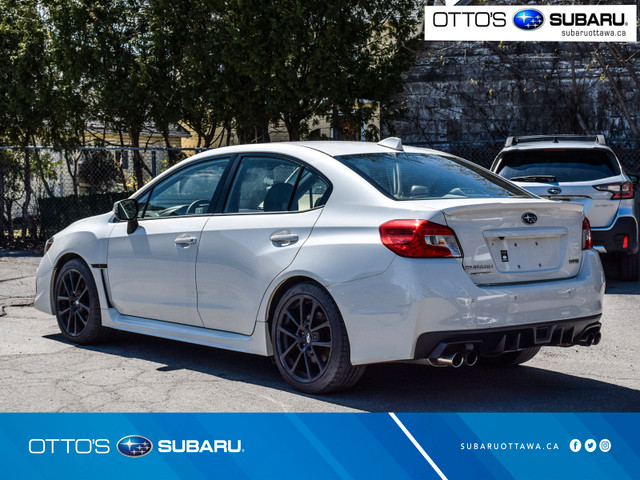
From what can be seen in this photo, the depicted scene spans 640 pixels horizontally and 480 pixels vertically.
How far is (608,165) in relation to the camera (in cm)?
1052

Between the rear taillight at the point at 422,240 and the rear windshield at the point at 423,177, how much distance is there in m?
0.36

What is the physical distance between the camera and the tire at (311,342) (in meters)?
5.20

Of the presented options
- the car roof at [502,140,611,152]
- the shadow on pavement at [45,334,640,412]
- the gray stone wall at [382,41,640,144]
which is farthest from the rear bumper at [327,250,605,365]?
the gray stone wall at [382,41,640,144]

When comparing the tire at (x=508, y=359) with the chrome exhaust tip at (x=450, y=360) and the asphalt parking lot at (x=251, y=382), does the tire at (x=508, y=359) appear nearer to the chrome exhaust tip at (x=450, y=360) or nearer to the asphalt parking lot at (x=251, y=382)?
the asphalt parking lot at (x=251, y=382)

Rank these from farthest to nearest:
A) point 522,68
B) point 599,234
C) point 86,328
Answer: point 522,68 < point 599,234 < point 86,328

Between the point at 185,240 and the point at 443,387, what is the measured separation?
2.02 metres

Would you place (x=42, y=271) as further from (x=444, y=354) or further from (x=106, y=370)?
(x=444, y=354)

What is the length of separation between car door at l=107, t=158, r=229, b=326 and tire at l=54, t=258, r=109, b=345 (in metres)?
0.27

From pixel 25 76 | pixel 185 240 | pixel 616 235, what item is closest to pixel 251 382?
pixel 185 240

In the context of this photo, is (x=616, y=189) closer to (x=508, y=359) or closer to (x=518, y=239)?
(x=508, y=359)

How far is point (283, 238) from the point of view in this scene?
5.57 m

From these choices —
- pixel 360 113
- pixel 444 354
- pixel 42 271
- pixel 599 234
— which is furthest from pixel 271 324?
pixel 360 113

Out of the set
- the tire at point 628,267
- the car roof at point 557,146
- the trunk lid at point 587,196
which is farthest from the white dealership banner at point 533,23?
the trunk lid at point 587,196

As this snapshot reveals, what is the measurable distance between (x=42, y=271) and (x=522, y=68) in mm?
12882
